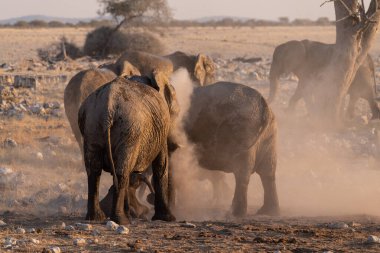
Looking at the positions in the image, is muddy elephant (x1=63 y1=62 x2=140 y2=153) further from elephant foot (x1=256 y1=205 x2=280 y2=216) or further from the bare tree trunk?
the bare tree trunk

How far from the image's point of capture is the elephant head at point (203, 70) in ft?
41.4

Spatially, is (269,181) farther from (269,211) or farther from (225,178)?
(225,178)

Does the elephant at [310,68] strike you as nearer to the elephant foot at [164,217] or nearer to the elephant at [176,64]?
the elephant at [176,64]

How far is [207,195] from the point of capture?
36.2 ft

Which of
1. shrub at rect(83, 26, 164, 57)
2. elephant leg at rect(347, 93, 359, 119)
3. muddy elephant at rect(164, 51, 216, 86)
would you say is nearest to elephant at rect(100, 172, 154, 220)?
muddy elephant at rect(164, 51, 216, 86)

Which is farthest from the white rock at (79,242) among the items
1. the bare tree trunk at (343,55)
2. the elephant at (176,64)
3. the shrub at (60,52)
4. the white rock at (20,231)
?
the shrub at (60,52)

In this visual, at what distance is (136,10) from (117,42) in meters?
3.70

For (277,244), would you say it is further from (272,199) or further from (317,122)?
(317,122)

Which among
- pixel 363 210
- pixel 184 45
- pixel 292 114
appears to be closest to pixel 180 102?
pixel 363 210

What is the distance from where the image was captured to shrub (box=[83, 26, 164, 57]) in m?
28.7

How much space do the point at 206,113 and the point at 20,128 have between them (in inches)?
194

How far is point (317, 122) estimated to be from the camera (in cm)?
1545

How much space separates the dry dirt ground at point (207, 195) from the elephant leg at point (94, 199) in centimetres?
19

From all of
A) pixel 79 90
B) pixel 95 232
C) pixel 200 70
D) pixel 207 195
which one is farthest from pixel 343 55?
pixel 95 232
